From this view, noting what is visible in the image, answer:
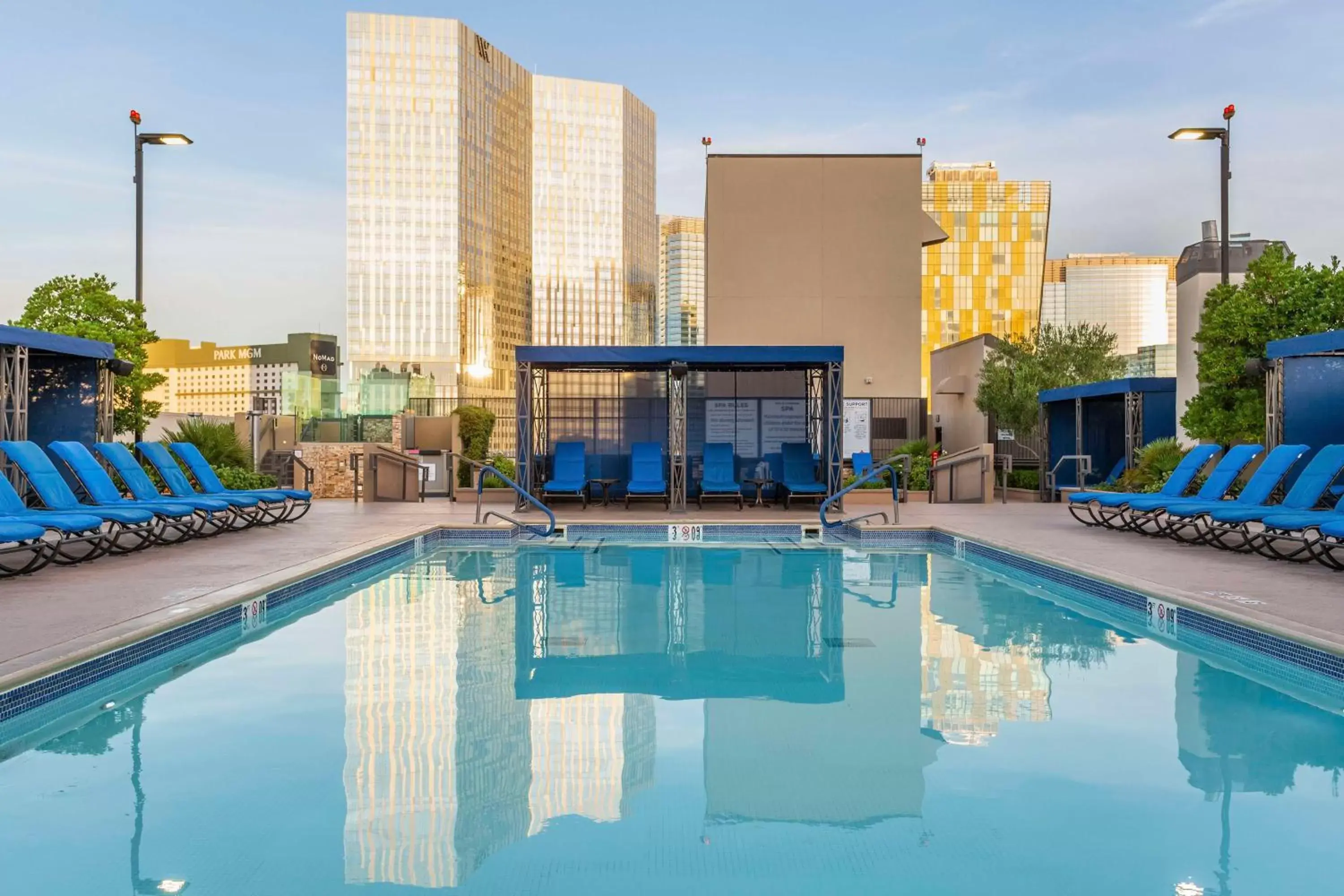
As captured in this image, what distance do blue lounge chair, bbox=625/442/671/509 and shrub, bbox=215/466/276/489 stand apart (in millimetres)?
5650

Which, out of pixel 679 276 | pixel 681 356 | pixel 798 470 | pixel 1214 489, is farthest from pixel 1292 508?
pixel 679 276

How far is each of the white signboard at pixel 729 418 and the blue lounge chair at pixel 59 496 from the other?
26.9 ft

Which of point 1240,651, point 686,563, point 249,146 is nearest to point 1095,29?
point 686,563

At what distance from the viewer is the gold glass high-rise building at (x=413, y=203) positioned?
98250 mm

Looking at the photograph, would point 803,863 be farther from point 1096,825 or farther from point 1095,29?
point 1095,29

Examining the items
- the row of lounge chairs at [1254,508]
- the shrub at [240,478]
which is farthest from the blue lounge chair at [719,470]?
the shrub at [240,478]

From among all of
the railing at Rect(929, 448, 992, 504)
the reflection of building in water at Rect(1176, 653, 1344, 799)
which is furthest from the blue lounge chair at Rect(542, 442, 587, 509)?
the reflection of building in water at Rect(1176, 653, 1344, 799)

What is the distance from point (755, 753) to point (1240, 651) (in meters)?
3.17

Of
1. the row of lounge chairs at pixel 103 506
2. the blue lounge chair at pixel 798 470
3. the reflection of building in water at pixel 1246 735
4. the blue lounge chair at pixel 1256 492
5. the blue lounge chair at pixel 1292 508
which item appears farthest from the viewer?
the blue lounge chair at pixel 798 470

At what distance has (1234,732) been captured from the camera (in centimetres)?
412

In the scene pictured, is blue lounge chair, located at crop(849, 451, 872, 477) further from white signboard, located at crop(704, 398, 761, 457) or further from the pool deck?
the pool deck

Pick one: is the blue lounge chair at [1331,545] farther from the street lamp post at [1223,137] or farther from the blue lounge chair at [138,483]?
the blue lounge chair at [138,483]

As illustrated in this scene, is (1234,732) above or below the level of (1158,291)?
below

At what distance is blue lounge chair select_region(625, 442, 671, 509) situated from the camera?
13359 mm
